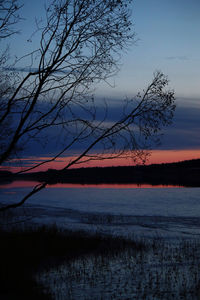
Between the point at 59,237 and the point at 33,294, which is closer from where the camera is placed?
the point at 33,294

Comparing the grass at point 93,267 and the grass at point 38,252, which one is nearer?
the grass at point 93,267

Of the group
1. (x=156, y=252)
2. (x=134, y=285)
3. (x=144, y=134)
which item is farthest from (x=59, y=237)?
(x=144, y=134)

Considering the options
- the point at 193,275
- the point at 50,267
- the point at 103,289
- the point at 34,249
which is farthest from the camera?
the point at 34,249

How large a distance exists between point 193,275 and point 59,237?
29.6ft

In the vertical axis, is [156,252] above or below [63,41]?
below

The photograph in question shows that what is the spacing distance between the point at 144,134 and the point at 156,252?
1274 cm

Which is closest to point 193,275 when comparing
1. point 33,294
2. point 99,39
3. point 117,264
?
point 117,264

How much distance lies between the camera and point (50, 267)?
46.5 feet

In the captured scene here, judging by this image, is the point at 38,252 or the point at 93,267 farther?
the point at 38,252

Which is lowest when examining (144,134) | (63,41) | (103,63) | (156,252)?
(156,252)

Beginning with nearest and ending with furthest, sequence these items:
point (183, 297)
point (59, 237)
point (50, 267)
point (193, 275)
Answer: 1. point (183, 297)
2. point (193, 275)
3. point (50, 267)
4. point (59, 237)

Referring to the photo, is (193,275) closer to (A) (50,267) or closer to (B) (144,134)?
(A) (50,267)

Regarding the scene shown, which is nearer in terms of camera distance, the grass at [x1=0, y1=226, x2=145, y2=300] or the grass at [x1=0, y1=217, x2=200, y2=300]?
the grass at [x1=0, y1=217, x2=200, y2=300]

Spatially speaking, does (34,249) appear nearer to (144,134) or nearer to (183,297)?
(183,297)
